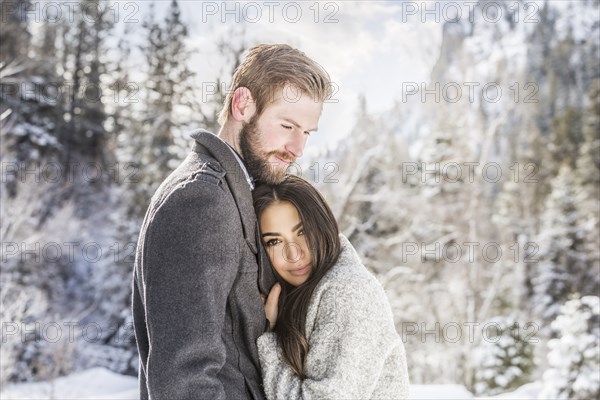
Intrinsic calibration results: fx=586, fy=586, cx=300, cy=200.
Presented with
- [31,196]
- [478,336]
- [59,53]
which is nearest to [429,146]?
[478,336]

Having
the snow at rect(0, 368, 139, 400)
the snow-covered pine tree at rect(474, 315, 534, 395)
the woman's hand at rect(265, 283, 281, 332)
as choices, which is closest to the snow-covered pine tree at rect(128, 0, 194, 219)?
the snow at rect(0, 368, 139, 400)

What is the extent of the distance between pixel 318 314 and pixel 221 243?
0.52m

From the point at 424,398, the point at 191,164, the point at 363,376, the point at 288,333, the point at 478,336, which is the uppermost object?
the point at 191,164

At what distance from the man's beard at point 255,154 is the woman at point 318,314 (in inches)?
3.1

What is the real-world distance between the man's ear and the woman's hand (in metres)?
0.58

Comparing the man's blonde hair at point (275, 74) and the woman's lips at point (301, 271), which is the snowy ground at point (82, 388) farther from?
the man's blonde hair at point (275, 74)

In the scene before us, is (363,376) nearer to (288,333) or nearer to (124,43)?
(288,333)

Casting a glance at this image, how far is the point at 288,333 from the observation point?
1.87 meters

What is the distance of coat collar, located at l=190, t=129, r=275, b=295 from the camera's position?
175 centimetres

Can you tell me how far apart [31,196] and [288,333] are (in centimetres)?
1510

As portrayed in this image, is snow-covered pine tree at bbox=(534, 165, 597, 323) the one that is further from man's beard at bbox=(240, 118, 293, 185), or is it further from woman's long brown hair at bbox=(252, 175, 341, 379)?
man's beard at bbox=(240, 118, 293, 185)

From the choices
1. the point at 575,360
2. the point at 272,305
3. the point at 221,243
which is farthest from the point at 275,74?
the point at 575,360

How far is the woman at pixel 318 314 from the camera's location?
1.81 m

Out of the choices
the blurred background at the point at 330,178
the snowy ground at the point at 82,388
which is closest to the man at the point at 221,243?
the blurred background at the point at 330,178
